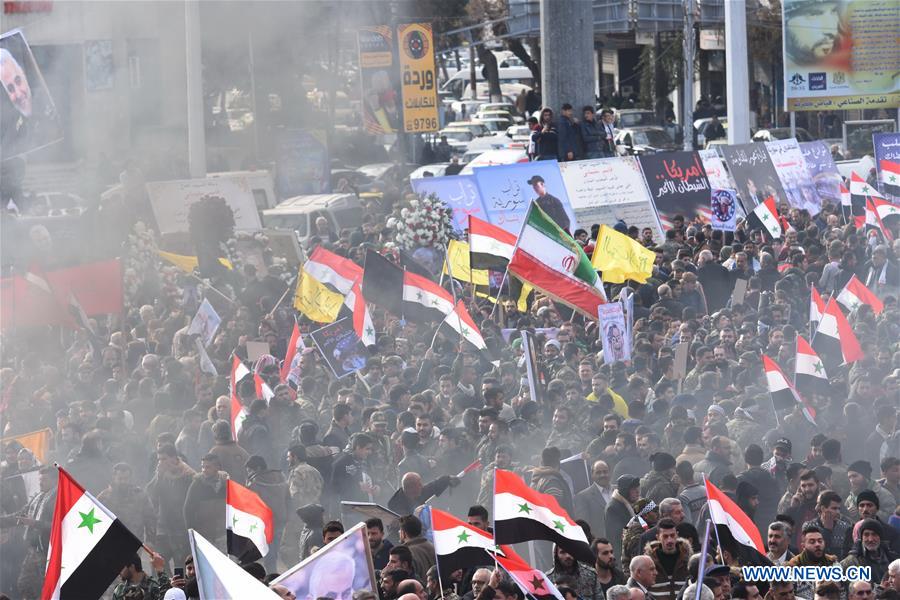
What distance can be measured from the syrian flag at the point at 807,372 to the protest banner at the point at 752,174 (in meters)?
9.39

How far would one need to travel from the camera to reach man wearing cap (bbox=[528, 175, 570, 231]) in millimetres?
17016

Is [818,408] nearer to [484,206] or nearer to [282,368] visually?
[282,368]

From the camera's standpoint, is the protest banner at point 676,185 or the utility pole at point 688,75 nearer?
the protest banner at point 676,185

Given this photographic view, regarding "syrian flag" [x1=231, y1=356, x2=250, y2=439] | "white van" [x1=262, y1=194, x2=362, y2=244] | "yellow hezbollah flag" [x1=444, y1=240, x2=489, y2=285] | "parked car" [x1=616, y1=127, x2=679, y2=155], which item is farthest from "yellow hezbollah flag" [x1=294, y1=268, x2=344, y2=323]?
"parked car" [x1=616, y1=127, x2=679, y2=155]

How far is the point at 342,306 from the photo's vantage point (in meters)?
12.6

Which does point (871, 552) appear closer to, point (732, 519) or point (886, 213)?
point (732, 519)

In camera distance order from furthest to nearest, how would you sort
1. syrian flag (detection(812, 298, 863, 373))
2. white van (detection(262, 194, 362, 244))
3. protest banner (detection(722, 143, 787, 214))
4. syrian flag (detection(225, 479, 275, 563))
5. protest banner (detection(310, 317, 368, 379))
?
protest banner (detection(722, 143, 787, 214)) → white van (detection(262, 194, 362, 244)) → protest banner (detection(310, 317, 368, 379)) → syrian flag (detection(812, 298, 863, 373)) → syrian flag (detection(225, 479, 275, 563))

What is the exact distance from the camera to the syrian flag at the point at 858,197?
17.0 metres

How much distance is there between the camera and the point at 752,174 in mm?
19688

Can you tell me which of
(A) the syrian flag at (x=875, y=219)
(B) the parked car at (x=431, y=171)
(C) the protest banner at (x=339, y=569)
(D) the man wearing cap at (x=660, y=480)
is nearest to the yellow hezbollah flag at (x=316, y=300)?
(D) the man wearing cap at (x=660, y=480)

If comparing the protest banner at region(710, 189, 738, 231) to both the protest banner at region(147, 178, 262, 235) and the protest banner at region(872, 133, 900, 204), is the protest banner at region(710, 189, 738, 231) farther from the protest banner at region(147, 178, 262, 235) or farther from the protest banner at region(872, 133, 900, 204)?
the protest banner at region(147, 178, 262, 235)

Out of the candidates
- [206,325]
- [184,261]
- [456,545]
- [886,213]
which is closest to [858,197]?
[886,213]

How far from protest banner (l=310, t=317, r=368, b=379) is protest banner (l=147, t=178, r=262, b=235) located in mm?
6421

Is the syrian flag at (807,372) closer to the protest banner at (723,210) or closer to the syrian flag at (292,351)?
the syrian flag at (292,351)
